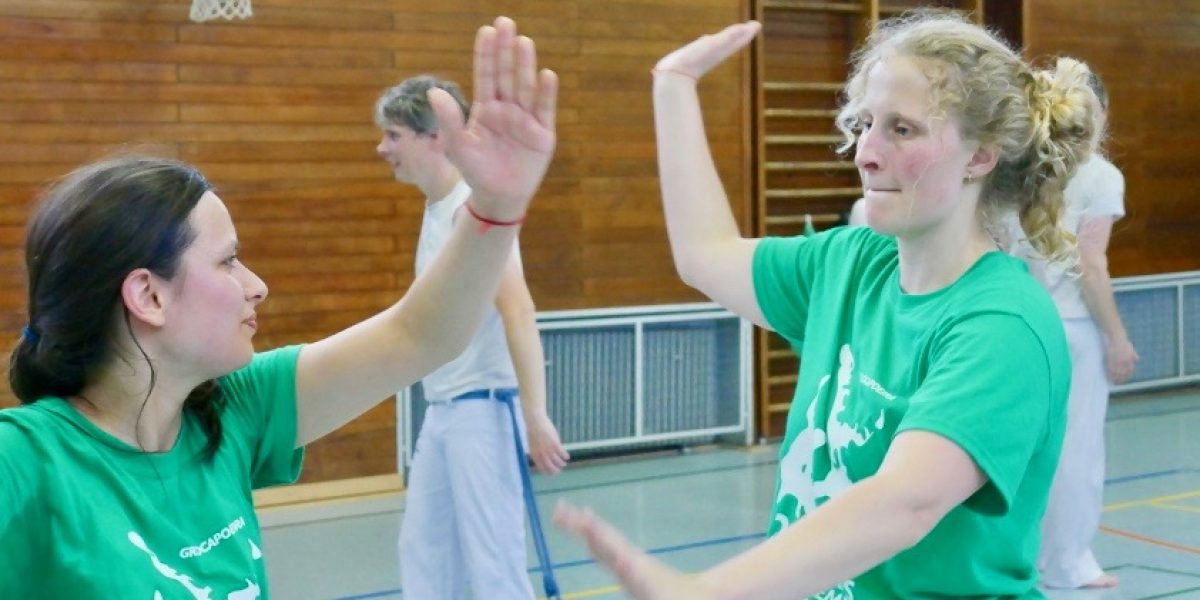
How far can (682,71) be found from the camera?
2.36m

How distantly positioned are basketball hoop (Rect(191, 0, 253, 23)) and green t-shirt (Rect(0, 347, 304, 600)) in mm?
4658

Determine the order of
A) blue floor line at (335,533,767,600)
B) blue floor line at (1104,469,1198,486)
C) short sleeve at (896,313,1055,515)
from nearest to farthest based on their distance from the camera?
short sleeve at (896,313,1055,515) < blue floor line at (335,533,767,600) < blue floor line at (1104,469,1198,486)

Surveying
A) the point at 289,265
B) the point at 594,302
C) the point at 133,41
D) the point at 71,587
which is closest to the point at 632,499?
the point at 594,302

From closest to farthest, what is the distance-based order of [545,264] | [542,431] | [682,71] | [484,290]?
[484,290] → [682,71] → [542,431] → [545,264]

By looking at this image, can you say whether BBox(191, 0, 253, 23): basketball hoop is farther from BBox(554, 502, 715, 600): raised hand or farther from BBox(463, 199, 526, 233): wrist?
BBox(554, 502, 715, 600): raised hand

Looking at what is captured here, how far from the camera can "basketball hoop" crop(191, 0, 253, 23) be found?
6.23m

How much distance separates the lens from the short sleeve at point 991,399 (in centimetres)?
170

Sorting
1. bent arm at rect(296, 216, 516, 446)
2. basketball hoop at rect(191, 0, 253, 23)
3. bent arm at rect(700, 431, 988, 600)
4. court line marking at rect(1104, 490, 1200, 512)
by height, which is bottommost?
court line marking at rect(1104, 490, 1200, 512)

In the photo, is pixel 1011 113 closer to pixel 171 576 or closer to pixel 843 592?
pixel 843 592

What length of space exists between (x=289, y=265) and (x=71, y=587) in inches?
202

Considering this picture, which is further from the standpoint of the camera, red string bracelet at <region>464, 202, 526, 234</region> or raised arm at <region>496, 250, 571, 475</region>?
raised arm at <region>496, 250, 571, 475</region>

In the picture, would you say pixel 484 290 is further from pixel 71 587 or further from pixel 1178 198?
pixel 1178 198

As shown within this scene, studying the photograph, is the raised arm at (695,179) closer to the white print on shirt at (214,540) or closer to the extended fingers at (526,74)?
the extended fingers at (526,74)

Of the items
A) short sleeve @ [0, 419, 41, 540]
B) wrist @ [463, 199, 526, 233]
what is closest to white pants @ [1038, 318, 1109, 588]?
wrist @ [463, 199, 526, 233]
